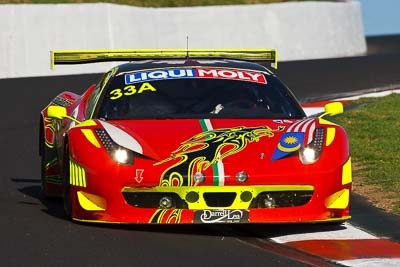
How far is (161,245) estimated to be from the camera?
7.92 m

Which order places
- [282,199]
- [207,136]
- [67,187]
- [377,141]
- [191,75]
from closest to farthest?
[282,199] < [207,136] < [67,187] < [191,75] < [377,141]

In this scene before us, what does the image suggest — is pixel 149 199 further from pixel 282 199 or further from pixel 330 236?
pixel 330 236

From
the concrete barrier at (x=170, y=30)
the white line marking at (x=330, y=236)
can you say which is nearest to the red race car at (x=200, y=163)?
the white line marking at (x=330, y=236)

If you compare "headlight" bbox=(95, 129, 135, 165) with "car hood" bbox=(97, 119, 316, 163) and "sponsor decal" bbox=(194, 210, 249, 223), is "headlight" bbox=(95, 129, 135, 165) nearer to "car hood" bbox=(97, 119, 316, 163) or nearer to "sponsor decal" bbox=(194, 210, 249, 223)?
"car hood" bbox=(97, 119, 316, 163)

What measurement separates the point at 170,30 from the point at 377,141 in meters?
14.6

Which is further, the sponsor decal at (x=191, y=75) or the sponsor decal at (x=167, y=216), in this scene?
the sponsor decal at (x=191, y=75)

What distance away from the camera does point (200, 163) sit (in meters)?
8.11

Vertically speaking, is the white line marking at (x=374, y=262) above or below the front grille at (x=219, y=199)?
below

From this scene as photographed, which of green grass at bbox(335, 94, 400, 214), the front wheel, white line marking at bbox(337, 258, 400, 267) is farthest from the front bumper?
green grass at bbox(335, 94, 400, 214)

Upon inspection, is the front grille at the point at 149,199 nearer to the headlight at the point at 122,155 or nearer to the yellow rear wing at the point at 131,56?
the headlight at the point at 122,155

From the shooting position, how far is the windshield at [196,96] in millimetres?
9180

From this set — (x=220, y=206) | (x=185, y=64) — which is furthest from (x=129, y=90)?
(x=220, y=206)

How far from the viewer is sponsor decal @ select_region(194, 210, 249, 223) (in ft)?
26.4

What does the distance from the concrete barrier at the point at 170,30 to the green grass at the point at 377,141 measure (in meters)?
7.66
